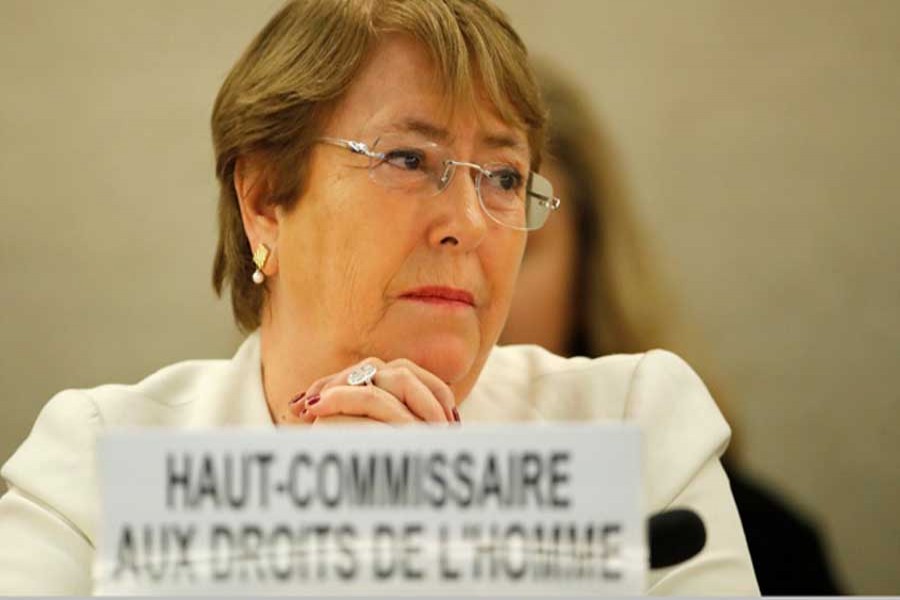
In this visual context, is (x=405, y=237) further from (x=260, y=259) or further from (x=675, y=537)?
(x=675, y=537)

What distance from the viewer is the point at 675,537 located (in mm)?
1077

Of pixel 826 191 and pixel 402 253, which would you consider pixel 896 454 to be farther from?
pixel 402 253

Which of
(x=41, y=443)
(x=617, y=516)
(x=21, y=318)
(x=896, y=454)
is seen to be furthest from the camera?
(x=896, y=454)

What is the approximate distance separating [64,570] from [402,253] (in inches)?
23.3

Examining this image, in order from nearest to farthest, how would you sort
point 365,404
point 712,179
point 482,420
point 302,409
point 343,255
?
point 365,404 < point 302,409 < point 343,255 < point 482,420 < point 712,179

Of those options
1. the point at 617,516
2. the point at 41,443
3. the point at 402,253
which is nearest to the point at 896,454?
the point at 402,253

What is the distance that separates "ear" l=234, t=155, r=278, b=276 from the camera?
5.82ft

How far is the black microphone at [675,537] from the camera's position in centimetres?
108

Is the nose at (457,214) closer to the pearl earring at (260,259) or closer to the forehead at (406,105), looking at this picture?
the forehead at (406,105)

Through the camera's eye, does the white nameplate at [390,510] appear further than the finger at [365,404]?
No

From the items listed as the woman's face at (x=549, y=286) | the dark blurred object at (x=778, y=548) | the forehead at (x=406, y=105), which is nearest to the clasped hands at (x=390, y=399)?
the forehead at (x=406, y=105)

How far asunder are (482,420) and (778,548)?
960mm

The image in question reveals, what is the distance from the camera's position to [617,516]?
85cm

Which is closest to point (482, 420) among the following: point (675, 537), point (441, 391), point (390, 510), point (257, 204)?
point (441, 391)
